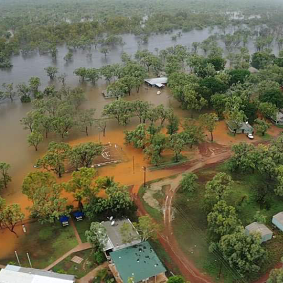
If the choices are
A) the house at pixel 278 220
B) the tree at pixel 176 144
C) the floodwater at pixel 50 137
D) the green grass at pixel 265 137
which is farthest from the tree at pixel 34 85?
the house at pixel 278 220

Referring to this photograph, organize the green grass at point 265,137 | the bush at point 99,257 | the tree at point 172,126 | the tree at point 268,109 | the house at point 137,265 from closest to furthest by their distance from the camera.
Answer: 1. the house at point 137,265
2. the bush at point 99,257
3. the tree at point 172,126
4. the green grass at point 265,137
5. the tree at point 268,109

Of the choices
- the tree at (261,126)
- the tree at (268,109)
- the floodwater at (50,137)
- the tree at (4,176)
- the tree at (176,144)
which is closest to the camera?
the tree at (4,176)

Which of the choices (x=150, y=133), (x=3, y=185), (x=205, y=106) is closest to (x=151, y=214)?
(x=150, y=133)

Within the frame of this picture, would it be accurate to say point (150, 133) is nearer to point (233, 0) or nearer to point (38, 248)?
point (38, 248)

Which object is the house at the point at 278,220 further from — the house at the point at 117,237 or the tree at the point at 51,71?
the tree at the point at 51,71

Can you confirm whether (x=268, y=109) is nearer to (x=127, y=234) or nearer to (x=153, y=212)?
(x=153, y=212)

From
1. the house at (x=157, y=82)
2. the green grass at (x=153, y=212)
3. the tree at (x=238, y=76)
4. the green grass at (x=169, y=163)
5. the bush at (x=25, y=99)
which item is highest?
the tree at (x=238, y=76)

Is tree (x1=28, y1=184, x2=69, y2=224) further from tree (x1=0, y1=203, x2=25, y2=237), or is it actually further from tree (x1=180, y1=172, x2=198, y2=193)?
tree (x1=180, y1=172, x2=198, y2=193)
